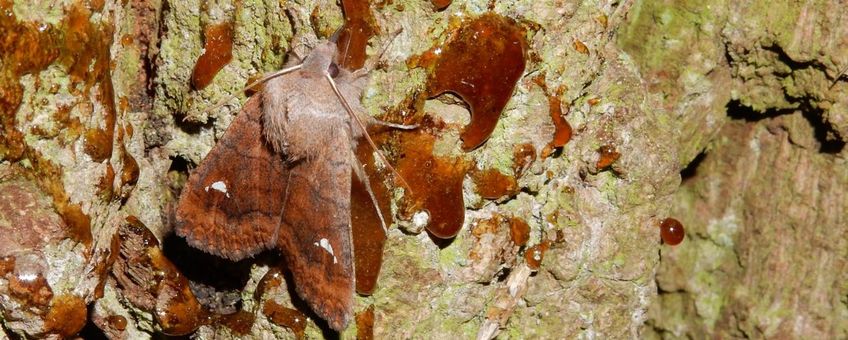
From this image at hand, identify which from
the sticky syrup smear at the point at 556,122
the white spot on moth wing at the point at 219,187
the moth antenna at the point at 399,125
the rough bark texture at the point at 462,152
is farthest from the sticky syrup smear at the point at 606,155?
the white spot on moth wing at the point at 219,187

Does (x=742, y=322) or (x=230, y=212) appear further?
(x=742, y=322)

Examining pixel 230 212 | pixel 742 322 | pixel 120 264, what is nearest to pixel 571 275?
pixel 742 322

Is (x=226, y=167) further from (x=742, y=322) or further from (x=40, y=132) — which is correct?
(x=742, y=322)

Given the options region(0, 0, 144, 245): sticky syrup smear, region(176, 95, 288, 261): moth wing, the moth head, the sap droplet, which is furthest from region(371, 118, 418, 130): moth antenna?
the sap droplet

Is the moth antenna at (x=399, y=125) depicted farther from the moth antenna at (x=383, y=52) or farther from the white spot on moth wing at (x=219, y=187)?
the white spot on moth wing at (x=219, y=187)

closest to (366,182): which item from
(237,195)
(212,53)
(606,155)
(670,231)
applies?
(237,195)

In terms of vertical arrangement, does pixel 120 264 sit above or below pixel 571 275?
above

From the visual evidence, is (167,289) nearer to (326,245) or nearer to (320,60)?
(326,245)
